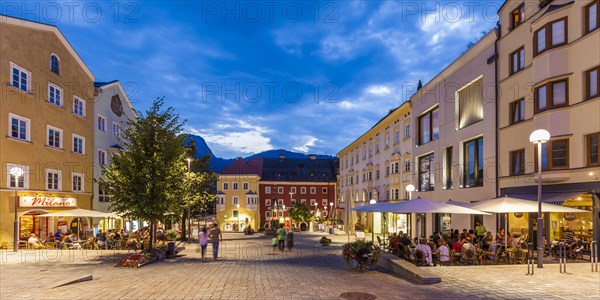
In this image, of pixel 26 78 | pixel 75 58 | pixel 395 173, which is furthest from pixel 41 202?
pixel 395 173

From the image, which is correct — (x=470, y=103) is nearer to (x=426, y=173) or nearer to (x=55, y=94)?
(x=426, y=173)

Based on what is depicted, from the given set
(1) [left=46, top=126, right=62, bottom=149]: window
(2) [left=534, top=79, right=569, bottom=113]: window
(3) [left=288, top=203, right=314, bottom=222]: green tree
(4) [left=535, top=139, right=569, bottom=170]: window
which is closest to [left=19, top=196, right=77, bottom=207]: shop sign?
(1) [left=46, top=126, right=62, bottom=149]: window

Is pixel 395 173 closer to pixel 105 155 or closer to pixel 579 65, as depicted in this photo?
pixel 579 65

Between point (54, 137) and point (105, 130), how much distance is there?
32.8 ft

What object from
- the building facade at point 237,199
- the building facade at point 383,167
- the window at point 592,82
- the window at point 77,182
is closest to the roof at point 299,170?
the building facade at point 237,199

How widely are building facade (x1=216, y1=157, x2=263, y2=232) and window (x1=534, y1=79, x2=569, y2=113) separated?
61.6m

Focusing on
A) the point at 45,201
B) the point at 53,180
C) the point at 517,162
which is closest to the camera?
the point at 517,162

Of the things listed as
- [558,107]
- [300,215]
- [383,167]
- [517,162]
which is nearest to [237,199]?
[300,215]

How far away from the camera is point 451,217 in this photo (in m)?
30.8

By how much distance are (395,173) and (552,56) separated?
24236 millimetres

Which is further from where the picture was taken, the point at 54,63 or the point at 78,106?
the point at 78,106

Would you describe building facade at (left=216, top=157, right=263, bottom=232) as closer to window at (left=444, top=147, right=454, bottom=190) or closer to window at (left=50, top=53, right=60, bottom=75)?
window at (left=50, top=53, right=60, bottom=75)

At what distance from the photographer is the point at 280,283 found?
12.9 meters

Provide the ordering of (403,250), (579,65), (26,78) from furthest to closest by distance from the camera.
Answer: (26,78)
(579,65)
(403,250)
